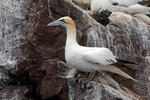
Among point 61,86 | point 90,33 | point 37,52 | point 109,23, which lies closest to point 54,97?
point 61,86

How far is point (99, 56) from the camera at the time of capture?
945 centimetres

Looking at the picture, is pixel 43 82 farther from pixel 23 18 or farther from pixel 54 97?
pixel 23 18

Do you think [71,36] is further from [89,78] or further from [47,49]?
[47,49]

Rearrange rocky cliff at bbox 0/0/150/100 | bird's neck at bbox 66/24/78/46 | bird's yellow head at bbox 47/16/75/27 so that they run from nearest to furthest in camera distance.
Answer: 1. bird's neck at bbox 66/24/78/46
2. bird's yellow head at bbox 47/16/75/27
3. rocky cliff at bbox 0/0/150/100

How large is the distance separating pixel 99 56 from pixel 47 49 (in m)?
2.04

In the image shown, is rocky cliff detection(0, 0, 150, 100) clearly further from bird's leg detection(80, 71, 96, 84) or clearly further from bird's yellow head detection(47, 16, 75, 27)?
bird's yellow head detection(47, 16, 75, 27)

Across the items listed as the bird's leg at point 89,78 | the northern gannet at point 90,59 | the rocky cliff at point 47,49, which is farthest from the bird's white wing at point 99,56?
the rocky cliff at point 47,49

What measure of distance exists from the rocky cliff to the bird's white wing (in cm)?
55

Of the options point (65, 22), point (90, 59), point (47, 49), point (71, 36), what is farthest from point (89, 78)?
point (47, 49)

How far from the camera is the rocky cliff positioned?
1047 cm

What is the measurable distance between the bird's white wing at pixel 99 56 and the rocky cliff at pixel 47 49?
1.80ft

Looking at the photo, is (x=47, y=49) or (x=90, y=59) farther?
(x=47, y=49)

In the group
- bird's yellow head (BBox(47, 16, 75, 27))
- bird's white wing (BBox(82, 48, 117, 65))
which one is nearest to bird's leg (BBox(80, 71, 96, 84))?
bird's white wing (BBox(82, 48, 117, 65))

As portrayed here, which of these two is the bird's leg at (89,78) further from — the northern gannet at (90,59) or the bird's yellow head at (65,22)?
the bird's yellow head at (65,22)
